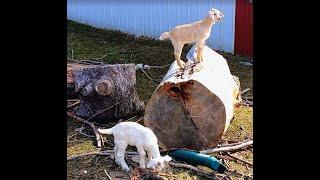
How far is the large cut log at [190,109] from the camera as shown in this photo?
5.43 meters

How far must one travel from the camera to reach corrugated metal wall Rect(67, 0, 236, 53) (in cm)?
1061

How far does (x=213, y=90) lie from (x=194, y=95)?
20 centimetres

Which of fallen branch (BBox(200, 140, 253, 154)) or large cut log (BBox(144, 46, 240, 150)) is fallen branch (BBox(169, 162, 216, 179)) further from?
large cut log (BBox(144, 46, 240, 150))

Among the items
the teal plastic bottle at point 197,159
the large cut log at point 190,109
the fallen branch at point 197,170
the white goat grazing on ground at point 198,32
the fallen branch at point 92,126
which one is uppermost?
the white goat grazing on ground at point 198,32

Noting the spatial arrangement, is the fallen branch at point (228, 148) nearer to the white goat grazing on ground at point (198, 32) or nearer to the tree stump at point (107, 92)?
the white goat grazing on ground at point (198, 32)

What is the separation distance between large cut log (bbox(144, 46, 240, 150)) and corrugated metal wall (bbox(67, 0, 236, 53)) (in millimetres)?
4906

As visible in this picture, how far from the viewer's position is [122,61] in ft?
31.6

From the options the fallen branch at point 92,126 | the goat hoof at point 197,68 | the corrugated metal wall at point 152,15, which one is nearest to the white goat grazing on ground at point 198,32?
the goat hoof at point 197,68

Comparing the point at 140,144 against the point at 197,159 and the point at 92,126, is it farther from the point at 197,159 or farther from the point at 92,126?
the point at 92,126

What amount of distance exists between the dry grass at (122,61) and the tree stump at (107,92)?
163mm

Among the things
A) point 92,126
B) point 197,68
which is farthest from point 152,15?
point 197,68

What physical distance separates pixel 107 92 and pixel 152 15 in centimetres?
545
